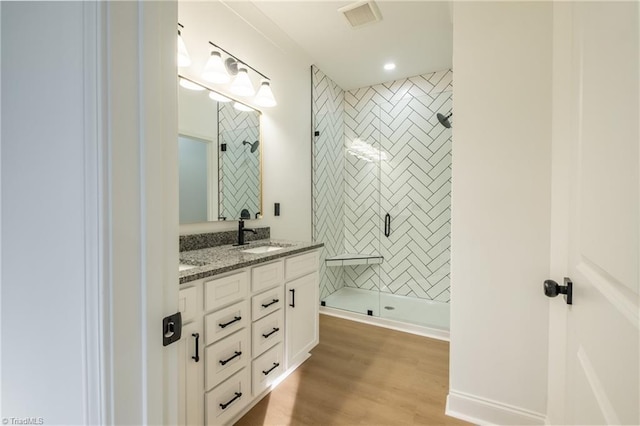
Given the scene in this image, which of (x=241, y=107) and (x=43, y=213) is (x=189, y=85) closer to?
(x=241, y=107)

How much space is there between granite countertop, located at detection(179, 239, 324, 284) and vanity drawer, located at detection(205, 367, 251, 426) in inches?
23.9

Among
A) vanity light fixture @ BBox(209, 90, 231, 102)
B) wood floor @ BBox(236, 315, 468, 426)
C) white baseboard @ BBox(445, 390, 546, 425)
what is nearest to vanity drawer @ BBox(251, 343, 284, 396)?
wood floor @ BBox(236, 315, 468, 426)

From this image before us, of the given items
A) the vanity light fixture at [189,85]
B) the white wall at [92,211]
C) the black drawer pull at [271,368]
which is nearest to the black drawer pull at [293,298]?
the black drawer pull at [271,368]

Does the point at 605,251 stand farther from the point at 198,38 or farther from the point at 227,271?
the point at 198,38

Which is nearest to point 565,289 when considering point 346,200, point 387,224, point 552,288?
point 552,288

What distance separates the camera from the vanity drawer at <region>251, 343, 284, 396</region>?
67.0 inches

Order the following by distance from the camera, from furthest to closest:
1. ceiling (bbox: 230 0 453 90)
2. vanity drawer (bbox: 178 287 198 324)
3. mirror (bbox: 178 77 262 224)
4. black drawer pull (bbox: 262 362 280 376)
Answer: ceiling (bbox: 230 0 453 90)
mirror (bbox: 178 77 262 224)
black drawer pull (bbox: 262 362 280 376)
vanity drawer (bbox: 178 287 198 324)

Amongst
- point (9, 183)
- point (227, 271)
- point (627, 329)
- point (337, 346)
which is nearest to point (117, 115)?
point (9, 183)

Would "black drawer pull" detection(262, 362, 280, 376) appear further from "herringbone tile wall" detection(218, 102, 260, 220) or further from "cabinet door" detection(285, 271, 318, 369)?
"herringbone tile wall" detection(218, 102, 260, 220)

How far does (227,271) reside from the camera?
4.84 feet

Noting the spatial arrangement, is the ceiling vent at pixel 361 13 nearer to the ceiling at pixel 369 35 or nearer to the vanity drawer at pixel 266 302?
the ceiling at pixel 369 35

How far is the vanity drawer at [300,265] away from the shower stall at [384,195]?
994 millimetres

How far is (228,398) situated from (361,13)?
285 cm

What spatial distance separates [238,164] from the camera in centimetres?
230
